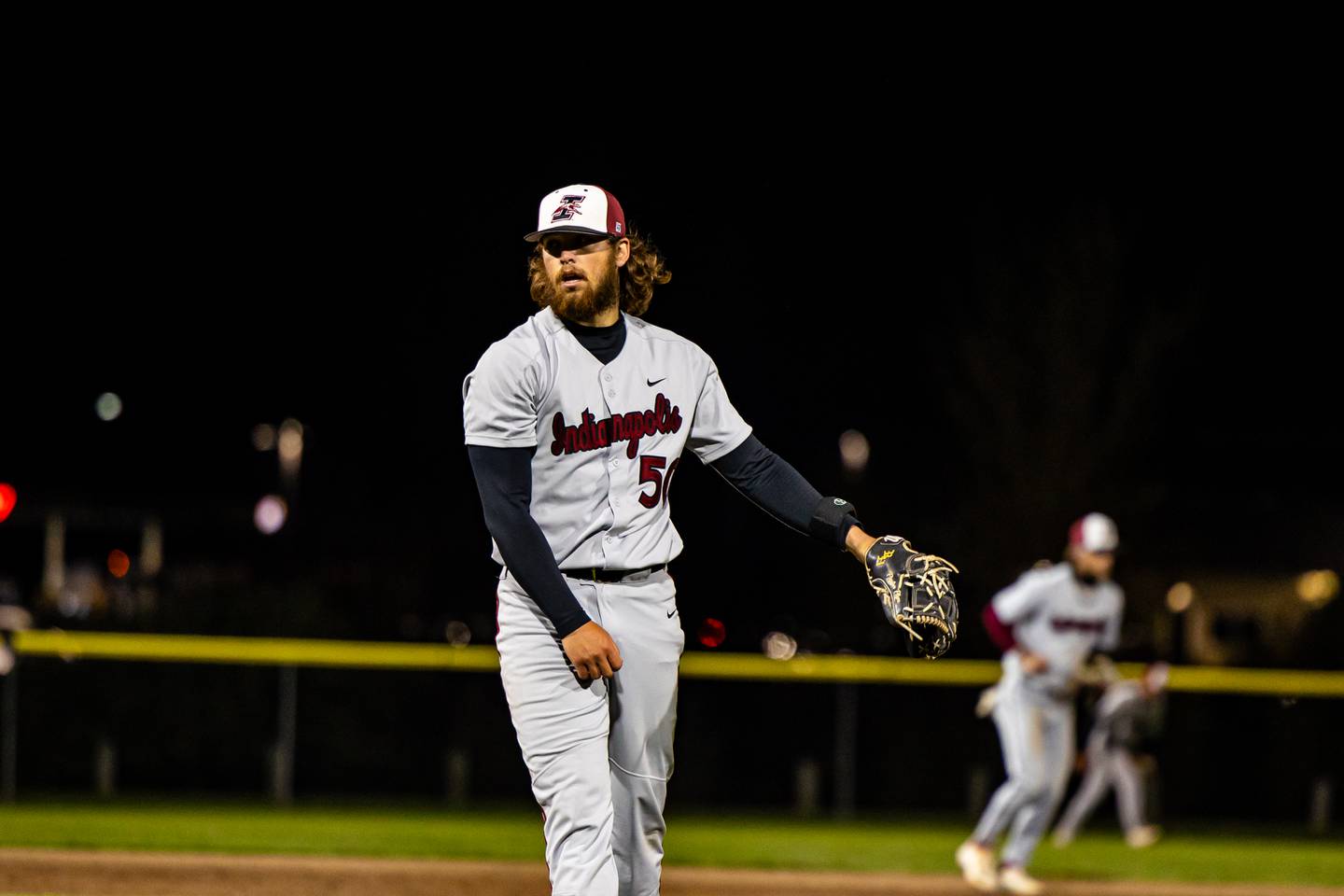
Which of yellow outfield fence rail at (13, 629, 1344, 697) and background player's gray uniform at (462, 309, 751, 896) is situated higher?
background player's gray uniform at (462, 309, 751, 896)

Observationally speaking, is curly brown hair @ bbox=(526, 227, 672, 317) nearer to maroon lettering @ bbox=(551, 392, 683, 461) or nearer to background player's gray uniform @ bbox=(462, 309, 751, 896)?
background player's gray uniform @ bbox=(462, 309, 751, 896)

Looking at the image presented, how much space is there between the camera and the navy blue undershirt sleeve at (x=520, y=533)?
4352 mm

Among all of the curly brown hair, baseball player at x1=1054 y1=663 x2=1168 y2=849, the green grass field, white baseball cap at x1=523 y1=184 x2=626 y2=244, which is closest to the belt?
the curly brown hair

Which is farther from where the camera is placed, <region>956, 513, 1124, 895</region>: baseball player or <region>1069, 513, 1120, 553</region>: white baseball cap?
<region>1069, 513, 1120, 553</region>: white baseball cap

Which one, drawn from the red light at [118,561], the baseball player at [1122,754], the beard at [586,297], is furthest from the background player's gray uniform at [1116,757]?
the red light at [118,561]

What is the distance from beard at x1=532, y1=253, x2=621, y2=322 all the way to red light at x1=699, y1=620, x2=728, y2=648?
13.0 meters

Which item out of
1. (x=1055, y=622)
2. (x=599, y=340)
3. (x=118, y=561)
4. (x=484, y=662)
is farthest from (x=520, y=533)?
(x=118, y=561)

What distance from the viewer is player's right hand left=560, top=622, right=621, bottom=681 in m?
4.35

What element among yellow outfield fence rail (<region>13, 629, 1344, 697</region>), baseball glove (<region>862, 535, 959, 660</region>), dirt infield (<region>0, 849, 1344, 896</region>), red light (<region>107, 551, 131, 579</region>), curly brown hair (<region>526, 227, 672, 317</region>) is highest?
curly brown hair (<region>526, 227, 672, 317</region>)

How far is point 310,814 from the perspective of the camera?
1347cm

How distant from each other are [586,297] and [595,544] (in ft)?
2.07

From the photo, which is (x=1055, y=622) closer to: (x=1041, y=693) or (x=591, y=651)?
(x=1041, y=693)

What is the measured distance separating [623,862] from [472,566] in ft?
64.4

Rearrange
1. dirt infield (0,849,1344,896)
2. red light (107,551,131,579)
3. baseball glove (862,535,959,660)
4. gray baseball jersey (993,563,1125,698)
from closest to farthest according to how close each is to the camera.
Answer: baseball glove (862,535,959,660), dirt infield (0,849,1344,896), gray baseball jersey (993,563,1125,698), red light (107,551,131,579)
